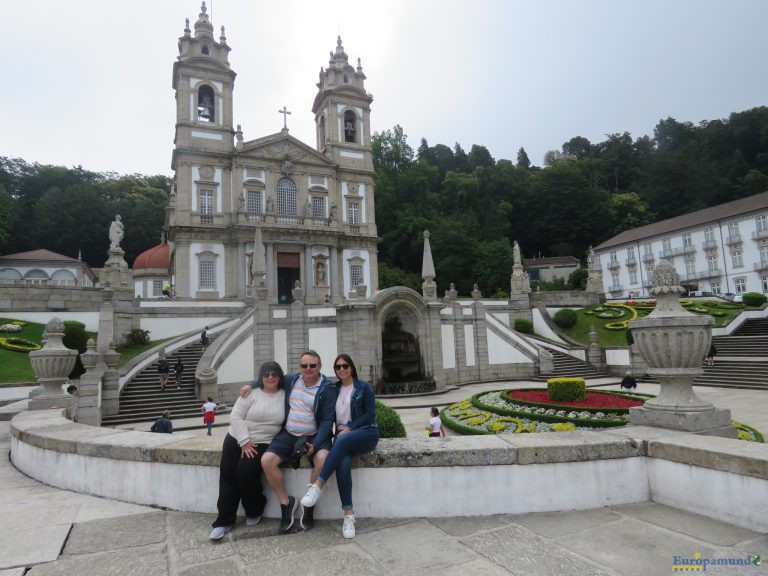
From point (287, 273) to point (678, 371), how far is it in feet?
103

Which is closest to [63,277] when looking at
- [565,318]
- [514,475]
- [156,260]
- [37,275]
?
[37,275]

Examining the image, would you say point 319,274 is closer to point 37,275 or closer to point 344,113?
point 344,113

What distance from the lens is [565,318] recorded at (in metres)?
31.5

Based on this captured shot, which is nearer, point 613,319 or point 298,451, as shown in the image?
point 298,451

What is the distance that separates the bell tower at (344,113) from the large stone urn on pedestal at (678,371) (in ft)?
118

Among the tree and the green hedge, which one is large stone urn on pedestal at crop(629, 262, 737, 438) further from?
the tree

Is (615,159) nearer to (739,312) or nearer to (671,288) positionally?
(739,312)

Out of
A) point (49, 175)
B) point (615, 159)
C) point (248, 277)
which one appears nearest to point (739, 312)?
point (248, 277)

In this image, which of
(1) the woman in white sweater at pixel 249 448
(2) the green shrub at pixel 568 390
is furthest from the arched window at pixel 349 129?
(1) the woman in white sweater at pixel 249 448

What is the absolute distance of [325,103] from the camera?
40.4 meters

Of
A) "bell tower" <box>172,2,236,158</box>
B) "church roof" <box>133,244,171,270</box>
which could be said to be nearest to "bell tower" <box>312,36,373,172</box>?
"bell tower" <box>172,2,236,158</box>

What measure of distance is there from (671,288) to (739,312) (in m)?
30.0

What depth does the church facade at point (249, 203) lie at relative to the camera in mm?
32781

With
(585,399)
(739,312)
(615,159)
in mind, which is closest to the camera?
(585,399)
